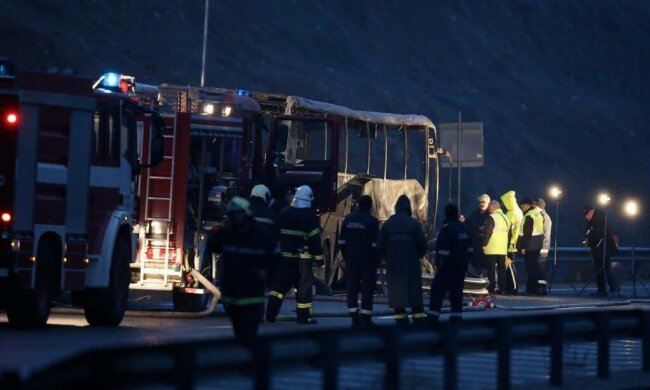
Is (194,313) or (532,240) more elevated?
(532,240)

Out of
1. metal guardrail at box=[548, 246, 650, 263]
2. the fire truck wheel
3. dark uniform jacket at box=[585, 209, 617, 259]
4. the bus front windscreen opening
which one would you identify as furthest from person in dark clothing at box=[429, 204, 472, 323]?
metal guardrail at box=[548, 246, 650, 263]

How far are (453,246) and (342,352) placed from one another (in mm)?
9828

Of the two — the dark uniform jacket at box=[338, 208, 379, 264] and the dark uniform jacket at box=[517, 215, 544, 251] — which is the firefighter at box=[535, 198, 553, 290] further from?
the dark uniform jacket at box=[338, 208, 379, 264]

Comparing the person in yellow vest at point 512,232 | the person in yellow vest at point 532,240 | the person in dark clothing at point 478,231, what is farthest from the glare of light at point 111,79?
the person in yellow vest at point 532,240

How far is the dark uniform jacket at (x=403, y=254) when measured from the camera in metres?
18.8

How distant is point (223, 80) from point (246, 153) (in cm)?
3966

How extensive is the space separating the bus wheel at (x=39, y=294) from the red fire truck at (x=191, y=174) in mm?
3425

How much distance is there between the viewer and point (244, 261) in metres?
12.4

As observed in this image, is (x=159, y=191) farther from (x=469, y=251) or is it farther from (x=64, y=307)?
(x=469, y=251)

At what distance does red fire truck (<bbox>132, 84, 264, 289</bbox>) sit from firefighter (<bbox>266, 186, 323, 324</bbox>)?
76.4 inches

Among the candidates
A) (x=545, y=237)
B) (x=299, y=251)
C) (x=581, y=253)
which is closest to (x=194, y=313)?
(x=299, y=251)

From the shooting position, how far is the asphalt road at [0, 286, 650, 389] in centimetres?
957

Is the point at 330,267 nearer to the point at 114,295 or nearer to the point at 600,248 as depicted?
the point at 600,248

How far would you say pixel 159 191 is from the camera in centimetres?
2181
